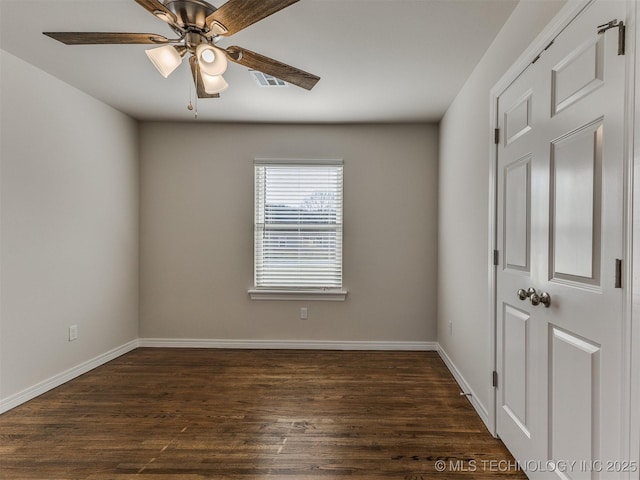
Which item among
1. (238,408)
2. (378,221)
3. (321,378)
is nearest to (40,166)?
(238,408)

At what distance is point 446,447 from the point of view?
2.02 m

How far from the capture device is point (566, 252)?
141cm

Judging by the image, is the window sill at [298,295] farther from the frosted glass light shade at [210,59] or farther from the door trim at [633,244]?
the door trim at [633,244]

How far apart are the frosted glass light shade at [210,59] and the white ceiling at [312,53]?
376 mm

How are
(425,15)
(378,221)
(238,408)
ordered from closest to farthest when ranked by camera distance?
(425,15) → (238,408) → (378,221)

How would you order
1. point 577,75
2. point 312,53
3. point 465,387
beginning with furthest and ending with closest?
1. point 465,387
2. point 312,53
3. point 577,75

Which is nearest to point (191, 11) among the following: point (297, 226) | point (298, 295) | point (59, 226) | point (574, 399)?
point (59, 226)

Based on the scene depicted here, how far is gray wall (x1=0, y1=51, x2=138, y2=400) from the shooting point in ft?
8.08

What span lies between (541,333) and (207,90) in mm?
2184

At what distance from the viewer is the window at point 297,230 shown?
3867 millimetres

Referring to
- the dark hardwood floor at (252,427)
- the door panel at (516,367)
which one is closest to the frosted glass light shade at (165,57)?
the dark hardwood floor at (252,427)

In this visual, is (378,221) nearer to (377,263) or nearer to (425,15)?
(377,263)

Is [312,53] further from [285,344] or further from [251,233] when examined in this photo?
[285,344]

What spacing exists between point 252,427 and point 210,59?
2.22 m
